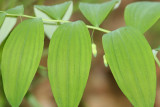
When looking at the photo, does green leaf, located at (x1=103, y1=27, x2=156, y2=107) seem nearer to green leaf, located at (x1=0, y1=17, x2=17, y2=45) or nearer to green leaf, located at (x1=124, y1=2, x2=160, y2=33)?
green leaf, located at (x1=124, y1=2, x2=160, y2=33)

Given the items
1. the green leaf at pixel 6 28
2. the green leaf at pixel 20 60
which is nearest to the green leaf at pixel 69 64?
the green leaf at pixel 20 60

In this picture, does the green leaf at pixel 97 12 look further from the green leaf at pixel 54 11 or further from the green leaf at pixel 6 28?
the green leaf at pixel 6 28

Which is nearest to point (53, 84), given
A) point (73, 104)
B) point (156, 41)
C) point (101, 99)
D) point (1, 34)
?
point (73, 104)

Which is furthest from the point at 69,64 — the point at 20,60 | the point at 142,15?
the point at 142,15

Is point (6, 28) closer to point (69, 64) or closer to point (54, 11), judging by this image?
point (54, 11)

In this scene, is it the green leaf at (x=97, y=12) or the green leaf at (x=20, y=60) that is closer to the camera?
the green leaf at (x=20, y=60)

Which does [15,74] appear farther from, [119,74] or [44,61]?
[44,61]
